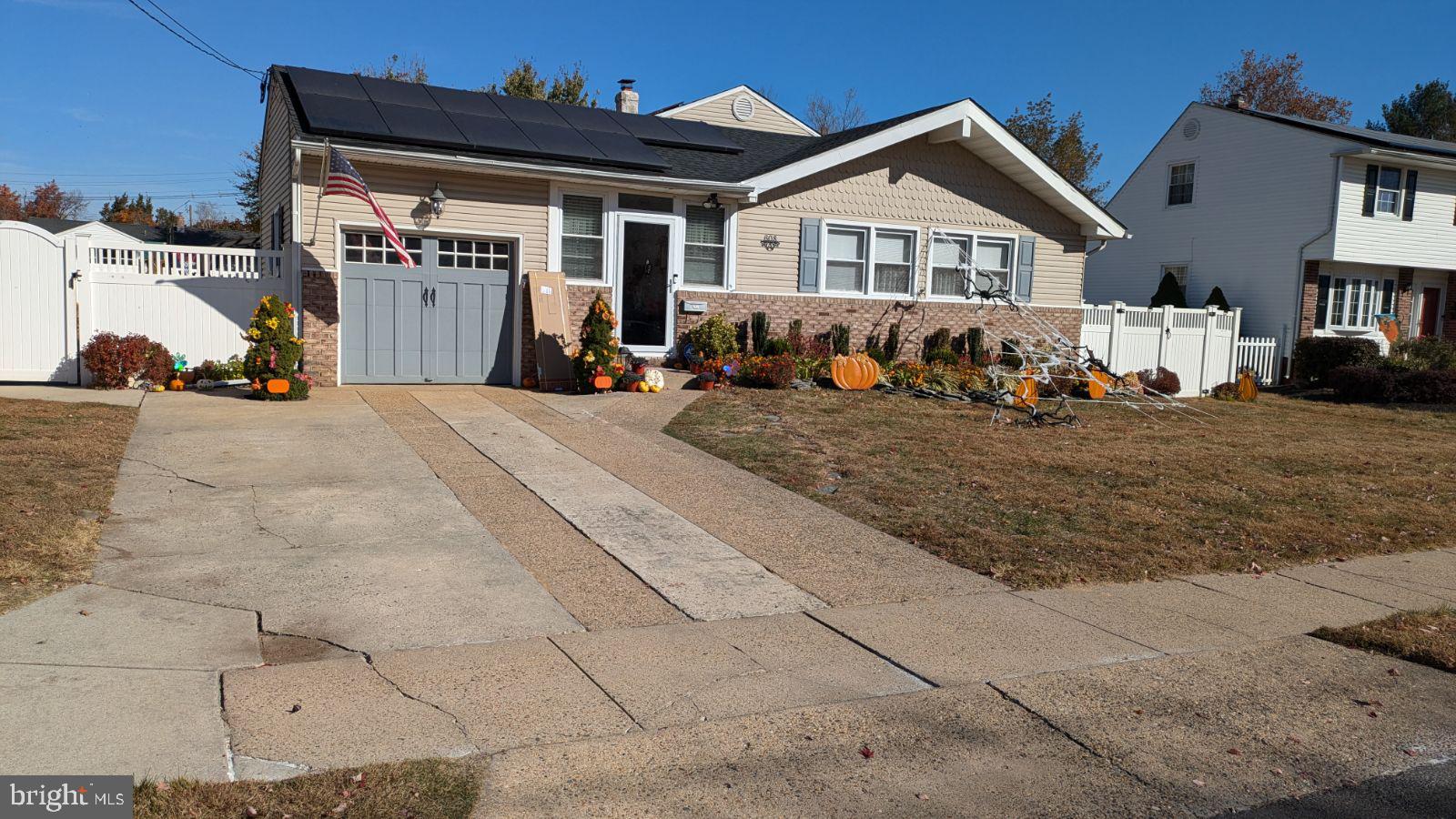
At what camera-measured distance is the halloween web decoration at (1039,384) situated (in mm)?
14523

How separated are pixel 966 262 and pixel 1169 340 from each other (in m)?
4.87

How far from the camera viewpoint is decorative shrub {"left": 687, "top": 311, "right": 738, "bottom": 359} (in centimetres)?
1623

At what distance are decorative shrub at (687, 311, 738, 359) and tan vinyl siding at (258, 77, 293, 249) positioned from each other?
624 cm

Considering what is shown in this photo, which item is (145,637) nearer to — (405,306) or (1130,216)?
(405,306)

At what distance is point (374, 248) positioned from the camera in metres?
14.3

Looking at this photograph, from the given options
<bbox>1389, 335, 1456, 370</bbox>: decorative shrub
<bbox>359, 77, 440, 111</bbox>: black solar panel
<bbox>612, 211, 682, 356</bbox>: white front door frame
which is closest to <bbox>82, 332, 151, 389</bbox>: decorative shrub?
<bbox>359, 77, 440, 111</bbox>: black solar panel

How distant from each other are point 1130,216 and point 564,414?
925 inches

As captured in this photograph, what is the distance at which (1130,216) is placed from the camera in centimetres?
3041

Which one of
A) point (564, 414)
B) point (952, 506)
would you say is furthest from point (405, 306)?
point (952, 506)

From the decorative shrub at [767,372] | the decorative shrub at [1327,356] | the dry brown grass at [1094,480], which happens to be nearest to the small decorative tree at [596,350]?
the dry brown grass at [1094,480]

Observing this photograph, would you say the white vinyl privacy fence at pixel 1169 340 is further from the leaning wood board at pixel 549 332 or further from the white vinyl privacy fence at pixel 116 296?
the white vinyl privacy fence at pixel 116 296

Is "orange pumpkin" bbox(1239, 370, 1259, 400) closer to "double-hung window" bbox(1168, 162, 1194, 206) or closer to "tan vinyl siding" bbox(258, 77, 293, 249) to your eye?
"double-hung window" bbox(1168, 162, 1194, 206)

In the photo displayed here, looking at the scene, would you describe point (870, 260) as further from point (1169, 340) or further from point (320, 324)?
point (320, 324)

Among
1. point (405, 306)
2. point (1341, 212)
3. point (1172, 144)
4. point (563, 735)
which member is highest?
point (1172, 144)
